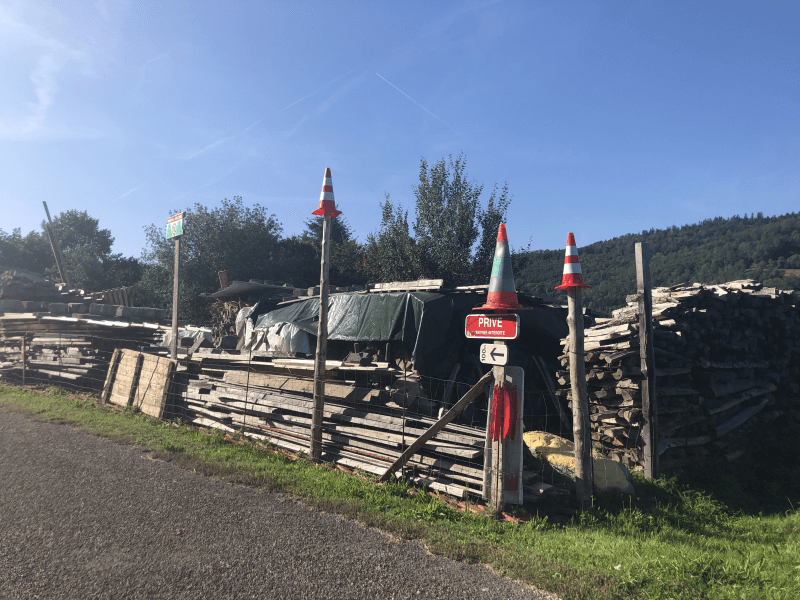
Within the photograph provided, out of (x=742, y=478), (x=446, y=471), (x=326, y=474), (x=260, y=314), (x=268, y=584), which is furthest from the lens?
(x=260, y=314)

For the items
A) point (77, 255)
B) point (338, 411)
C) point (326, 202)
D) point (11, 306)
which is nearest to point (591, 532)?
point (338, 411)

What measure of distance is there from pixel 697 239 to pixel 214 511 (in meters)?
55.6

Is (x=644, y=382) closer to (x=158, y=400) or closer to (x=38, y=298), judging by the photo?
(x=158, y=400)

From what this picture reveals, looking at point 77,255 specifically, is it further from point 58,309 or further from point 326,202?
point 326,202

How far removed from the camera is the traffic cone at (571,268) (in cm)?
584

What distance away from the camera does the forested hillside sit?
37531 mm

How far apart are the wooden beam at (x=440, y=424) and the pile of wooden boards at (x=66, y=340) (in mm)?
9762

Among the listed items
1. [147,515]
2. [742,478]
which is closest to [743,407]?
[742,478]

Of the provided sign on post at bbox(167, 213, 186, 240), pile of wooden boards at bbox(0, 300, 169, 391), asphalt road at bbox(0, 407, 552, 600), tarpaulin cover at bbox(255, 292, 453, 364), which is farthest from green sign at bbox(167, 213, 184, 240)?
asphalt road at bbox(0, 407, 552, 600)

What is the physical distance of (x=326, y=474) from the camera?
6.54 meters

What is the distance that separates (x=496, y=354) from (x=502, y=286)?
32.0 inches

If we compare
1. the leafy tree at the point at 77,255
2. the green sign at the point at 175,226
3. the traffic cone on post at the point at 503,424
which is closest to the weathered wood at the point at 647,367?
the traffic cone on post at the point at 503,424

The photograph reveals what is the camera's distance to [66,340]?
14250 millimetres

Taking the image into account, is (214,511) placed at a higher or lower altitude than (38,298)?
lower
